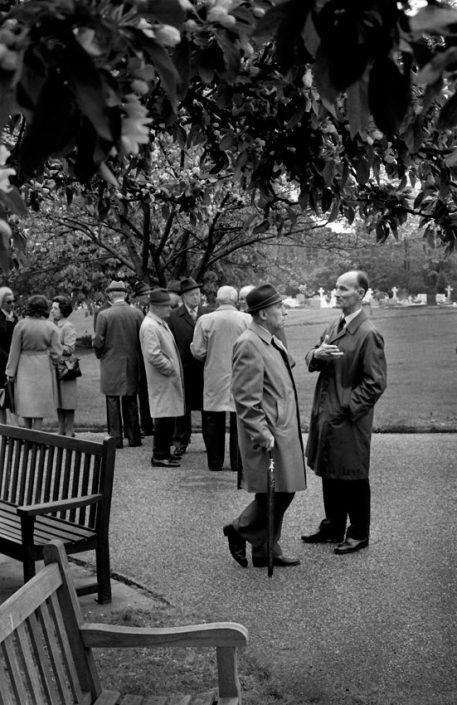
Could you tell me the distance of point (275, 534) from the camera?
6.26 metres

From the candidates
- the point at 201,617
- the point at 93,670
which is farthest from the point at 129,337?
the point at 93,670

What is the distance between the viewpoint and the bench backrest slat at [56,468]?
219 inches

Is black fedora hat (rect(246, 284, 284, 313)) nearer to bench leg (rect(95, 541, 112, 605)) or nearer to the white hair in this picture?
bench leg (rect(95, 541, 112, 605))

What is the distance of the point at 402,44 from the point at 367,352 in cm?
470

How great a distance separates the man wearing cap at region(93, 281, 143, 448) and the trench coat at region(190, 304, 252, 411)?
1.41 m

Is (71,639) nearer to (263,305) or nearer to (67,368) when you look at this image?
(263,305)

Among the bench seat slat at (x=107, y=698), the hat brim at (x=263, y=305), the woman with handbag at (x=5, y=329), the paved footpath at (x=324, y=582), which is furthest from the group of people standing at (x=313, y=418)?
the woman with handbag at (x=5, y=329)

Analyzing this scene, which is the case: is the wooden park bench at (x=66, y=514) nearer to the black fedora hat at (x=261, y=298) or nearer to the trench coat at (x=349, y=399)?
the black fedora hat at (x=261, y=298)

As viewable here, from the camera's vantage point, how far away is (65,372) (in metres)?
11.0

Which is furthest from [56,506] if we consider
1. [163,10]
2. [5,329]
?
[5,329]

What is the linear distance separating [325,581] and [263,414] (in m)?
1.14

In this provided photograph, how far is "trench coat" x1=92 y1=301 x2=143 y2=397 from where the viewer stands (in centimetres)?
1099

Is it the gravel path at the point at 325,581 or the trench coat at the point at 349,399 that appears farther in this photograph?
the trench coat at the point at 349,399

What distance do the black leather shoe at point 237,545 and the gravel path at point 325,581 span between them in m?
0.07
